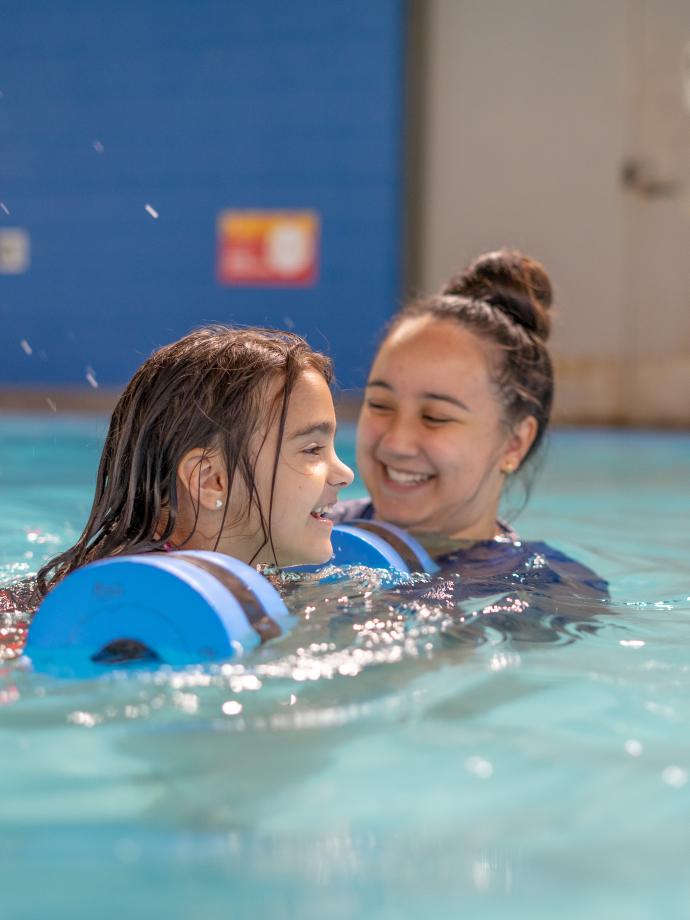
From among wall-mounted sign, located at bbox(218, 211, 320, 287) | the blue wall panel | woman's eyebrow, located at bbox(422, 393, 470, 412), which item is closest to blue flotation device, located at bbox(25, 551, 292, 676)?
woman's eyebrow, located at bbox(422, 393, 470, 412)

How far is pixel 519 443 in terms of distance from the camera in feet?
10.4

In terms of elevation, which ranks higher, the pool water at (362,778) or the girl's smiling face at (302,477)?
the girl's smiling face at (302,477)

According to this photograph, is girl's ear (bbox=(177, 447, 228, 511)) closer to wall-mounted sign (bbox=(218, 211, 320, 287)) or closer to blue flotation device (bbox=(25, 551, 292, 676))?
blue flotation device (bbox=(25, 551, 292, 676))

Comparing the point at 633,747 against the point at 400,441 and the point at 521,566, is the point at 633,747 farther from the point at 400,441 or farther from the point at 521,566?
the point at 400,441

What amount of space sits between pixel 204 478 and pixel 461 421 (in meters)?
0.92

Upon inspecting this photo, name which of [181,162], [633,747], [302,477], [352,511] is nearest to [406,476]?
[352,511]

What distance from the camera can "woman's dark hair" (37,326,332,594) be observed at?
2.25 metres

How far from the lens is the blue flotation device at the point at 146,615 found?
186 cm

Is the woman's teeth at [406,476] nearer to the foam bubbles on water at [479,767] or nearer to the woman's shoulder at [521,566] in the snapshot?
the woman's shoulder at [521,566]

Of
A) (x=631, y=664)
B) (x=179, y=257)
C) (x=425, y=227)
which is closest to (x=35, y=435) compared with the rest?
(x=179, y=257)

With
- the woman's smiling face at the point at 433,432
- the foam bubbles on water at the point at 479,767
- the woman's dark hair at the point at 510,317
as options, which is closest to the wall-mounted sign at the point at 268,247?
the woman's dark hair at the point at 510,317

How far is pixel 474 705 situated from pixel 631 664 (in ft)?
1.37

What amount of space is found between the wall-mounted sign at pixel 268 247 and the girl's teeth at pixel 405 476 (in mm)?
6708

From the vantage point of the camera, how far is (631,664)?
2154 mm
